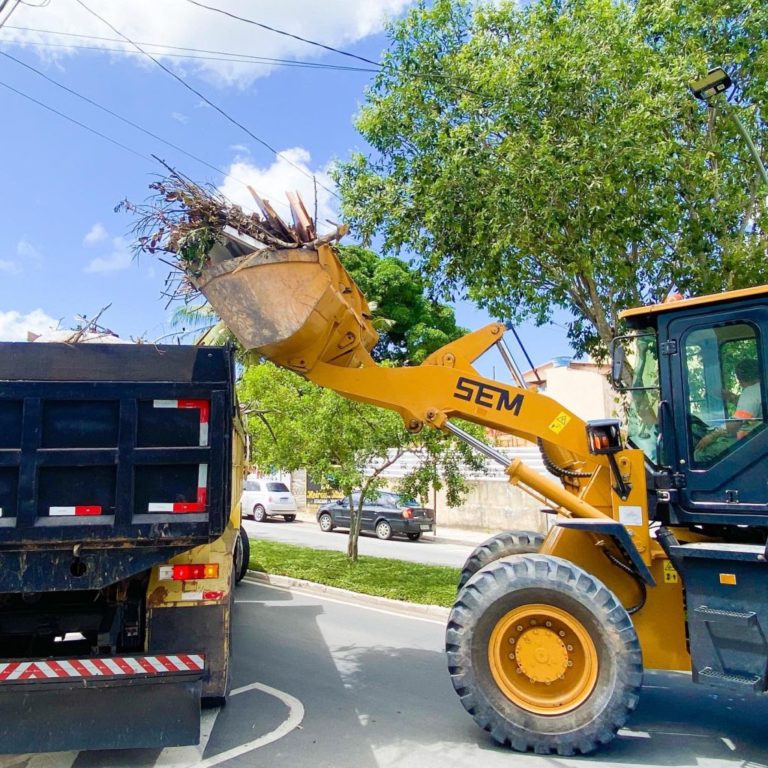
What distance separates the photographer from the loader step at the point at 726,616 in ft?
15.0

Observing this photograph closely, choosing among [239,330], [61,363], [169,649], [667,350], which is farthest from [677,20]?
[169,649]

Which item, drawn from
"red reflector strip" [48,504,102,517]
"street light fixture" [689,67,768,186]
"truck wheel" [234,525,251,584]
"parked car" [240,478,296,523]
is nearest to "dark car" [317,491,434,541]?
"parked car" [240,478,296,523]

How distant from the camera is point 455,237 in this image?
9.72 metres

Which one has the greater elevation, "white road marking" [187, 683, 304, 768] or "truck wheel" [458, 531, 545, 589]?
"truck wheel" [458, 531, 545, 589]

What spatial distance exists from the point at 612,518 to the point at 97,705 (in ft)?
12.7

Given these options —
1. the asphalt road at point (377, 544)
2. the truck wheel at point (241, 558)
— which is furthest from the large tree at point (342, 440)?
the asphalt road at point (377, 544)

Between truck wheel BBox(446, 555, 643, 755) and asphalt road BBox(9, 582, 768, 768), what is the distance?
216 millimetres

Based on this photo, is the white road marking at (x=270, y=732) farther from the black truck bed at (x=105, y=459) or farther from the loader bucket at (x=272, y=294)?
the loader bucket at (x=272, y=294)

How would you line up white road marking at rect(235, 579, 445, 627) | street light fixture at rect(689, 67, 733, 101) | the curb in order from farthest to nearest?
the curb → white road marking at rect(235, 579, 445, 627) → street light fixture at rect(689, 67, 733, 101)

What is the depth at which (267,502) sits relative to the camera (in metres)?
29.2

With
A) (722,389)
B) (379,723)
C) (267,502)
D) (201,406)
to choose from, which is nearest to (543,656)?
(379,723)

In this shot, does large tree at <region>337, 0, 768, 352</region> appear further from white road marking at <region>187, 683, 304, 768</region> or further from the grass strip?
white road marking at <region>187, 683, 304, 768</region>

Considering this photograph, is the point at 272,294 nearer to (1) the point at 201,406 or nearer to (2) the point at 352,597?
(1) the point at 201,406

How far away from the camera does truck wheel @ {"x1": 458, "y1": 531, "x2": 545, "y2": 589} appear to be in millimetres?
6539
